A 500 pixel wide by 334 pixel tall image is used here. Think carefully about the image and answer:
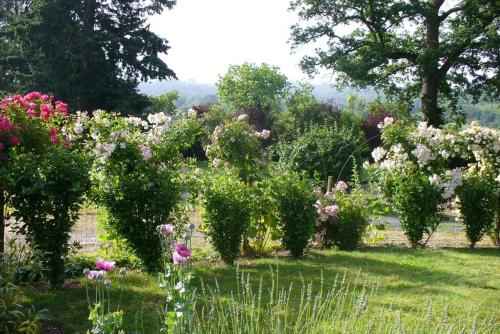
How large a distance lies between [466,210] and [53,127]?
236 inches

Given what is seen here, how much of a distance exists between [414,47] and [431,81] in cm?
121

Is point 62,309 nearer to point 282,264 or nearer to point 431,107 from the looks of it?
point 282,264

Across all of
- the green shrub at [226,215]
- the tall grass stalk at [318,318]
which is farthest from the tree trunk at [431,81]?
the tall grass stalk at [318,318]

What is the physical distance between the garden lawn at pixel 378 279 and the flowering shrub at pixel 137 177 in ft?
1.61

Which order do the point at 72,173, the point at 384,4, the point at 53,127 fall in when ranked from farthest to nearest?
the point at 384,4 < the point at 53,127 < the point at 72,173

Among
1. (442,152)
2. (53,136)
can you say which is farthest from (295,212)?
(53,136)

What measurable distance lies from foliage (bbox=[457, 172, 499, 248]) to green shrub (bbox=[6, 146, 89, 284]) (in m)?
5.74

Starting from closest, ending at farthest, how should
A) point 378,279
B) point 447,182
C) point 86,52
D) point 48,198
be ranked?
1. point 378,279
2. point 48,198
3. point 447,182
4. point 86,52

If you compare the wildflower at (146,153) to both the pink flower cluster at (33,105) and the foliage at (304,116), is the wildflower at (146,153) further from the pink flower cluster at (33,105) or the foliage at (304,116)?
the foliage at (304,116)

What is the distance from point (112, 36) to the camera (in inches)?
851

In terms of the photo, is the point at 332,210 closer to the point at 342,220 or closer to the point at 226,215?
the point at 342,220

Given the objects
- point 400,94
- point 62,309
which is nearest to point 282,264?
point 62,309

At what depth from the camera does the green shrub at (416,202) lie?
7.95m

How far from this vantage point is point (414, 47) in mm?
16797
